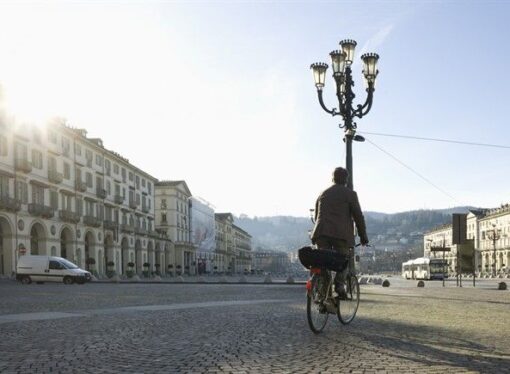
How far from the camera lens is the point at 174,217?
98062 mm

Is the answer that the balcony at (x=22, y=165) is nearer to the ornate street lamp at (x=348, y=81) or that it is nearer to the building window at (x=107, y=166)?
the building window at (x=107, y=166)

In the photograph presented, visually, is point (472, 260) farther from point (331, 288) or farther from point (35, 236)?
point (35, 236)

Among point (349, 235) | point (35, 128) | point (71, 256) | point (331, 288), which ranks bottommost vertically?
point (71, 256)

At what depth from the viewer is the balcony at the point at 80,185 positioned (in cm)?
5834

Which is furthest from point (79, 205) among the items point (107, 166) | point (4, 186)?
point (4, 186)

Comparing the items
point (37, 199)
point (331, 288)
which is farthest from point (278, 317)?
point (37, 199)

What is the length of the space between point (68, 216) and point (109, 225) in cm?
1293

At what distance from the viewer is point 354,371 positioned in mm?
4914

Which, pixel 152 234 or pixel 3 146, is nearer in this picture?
pixel 3 146

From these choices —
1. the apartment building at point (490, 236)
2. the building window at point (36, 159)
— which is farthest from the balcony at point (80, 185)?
the apartment building at point (490, 236)

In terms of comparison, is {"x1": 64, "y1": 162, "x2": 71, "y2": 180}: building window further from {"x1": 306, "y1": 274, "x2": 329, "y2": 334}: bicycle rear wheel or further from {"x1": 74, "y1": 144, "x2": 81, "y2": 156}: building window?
{"x1": 306, "y1": 274, "x2": 329, "y2": 334}: bicycle rear wheel

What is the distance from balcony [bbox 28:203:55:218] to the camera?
4716 centimetres

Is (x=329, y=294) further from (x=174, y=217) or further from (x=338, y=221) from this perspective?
(x=174, y=217)

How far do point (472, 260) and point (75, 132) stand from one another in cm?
4571
